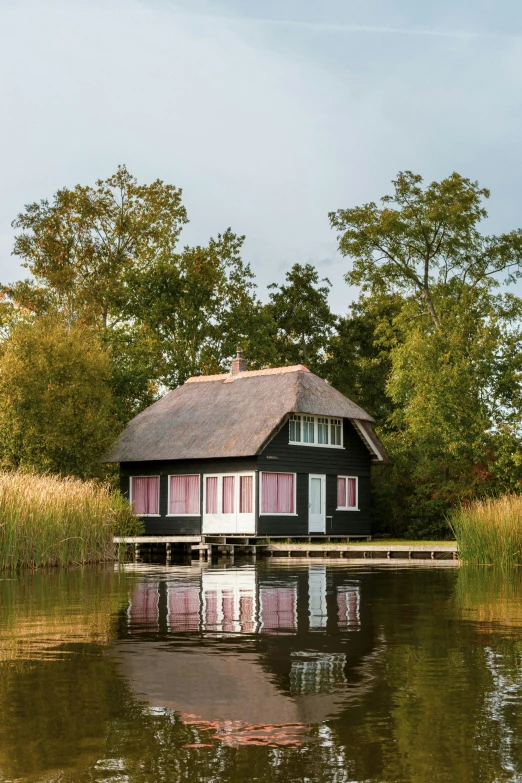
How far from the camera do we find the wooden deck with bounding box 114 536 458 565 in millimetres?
29141

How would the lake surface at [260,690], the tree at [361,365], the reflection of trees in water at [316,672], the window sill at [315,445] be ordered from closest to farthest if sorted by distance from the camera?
the lake surface at [260,690] < the reflection of trees in water at [316,672] < the window sill at [315,445] < the tree at [361,365]

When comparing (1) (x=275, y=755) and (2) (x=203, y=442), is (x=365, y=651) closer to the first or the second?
(1) (x=275, y=755)

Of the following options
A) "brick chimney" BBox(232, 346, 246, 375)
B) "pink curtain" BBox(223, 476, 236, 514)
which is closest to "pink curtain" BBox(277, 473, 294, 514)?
"pink curtain" BBox(223, 476, 236, 514)

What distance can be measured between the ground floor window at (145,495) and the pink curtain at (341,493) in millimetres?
6652

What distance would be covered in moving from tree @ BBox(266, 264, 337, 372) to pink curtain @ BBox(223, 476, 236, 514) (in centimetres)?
1857

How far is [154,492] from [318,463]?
624 centimetres

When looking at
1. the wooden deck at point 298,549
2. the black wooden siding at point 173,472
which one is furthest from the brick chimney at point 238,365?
the wooden deck at point 298,549

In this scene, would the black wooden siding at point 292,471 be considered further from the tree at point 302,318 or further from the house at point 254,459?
the tree at point 302,318

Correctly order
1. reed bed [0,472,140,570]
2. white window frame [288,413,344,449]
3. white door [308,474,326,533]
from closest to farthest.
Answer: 1. reed bed [0,472,140,570]
2. white window frame [288,413,344,449]
3. white door [308,474,326,533]

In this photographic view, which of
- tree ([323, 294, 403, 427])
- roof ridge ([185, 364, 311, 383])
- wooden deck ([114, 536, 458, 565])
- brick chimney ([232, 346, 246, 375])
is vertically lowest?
wooden deck ([114, 536, 458, 565])

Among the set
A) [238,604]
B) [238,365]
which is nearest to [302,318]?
[238,365]

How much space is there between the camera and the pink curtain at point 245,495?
36.8 meters

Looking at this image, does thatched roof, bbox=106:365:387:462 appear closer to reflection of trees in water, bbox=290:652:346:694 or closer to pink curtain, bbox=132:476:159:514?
pink curtain, bbox=132:476:159:514

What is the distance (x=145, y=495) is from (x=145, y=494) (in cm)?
4
